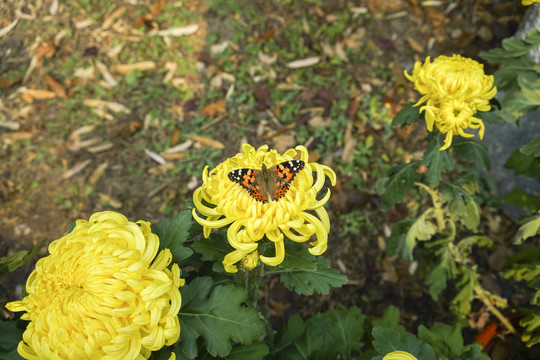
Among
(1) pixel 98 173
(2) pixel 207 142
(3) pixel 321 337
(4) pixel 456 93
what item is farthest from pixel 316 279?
(1) pixel 98 173

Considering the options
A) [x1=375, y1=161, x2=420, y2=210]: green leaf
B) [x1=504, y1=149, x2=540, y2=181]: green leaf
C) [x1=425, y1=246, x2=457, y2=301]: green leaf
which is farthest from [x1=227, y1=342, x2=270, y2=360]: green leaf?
[x1=504, y1=149, x2=540, y2=181]: green leaf

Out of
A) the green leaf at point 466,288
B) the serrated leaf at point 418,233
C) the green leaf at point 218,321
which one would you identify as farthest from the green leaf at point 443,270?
the green leaf at point 218,321

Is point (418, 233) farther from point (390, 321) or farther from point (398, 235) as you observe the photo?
point (390, 321)

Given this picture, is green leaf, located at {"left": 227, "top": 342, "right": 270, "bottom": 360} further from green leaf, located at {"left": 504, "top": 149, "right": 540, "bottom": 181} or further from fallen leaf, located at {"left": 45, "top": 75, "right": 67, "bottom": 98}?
fallen leaf, located at {"left": 45, "top": 75, "right": 67, "bottom": 98}

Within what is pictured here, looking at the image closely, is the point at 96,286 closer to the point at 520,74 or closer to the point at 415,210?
the point at 520,74

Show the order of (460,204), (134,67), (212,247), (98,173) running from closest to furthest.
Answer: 1. (212,247)
2. (460,204)
3. (98,173)
4. (134,67)

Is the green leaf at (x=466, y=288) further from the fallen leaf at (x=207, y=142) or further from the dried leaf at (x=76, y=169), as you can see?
the dried leaf at (x=76, y=169)
